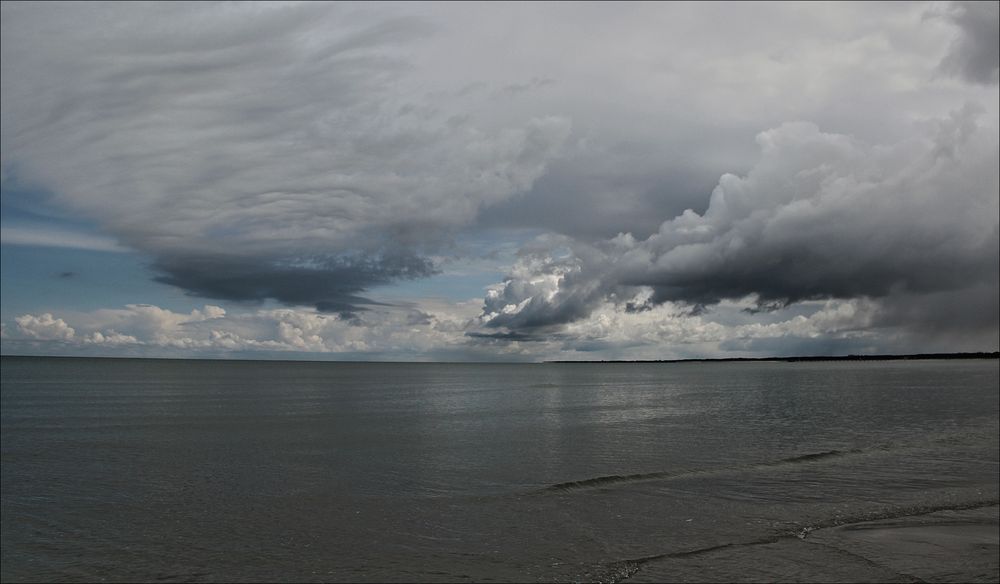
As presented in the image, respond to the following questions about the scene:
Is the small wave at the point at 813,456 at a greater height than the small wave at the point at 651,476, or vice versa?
the small wave at the point at 651,476

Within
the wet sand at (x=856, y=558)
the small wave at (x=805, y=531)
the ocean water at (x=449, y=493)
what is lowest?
the ocean water at (x=449, y=493)

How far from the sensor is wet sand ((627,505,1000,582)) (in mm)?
17391

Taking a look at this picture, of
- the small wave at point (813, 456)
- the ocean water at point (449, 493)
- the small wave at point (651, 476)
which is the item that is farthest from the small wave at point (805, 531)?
the small wave at point (813, 456)

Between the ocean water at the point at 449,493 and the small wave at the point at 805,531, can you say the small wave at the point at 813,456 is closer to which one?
the ocean water at the point at 449,493

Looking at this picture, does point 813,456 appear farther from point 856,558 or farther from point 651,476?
point 856,558

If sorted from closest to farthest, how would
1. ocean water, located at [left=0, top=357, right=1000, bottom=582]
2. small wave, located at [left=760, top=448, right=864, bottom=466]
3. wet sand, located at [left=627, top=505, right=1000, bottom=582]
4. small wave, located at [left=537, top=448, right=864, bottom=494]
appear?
wet sand, located at [left=627, top=505, right=1000, bottom=582] → ocean water, located at [left=0, top=357, right=1000, bottom=582] → small wave, located at [left=537, top=448, right=864, bottom=494] → small wave, located at [left=760, top=448, right=864, bottom=466]

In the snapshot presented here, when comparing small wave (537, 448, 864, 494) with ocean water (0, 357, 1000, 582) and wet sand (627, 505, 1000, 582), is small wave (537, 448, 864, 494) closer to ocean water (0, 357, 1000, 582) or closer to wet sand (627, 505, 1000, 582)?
ocean water (0, 357, 1000, 582)

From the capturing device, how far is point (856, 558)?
61.7ft

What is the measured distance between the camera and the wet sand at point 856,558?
57.1ft

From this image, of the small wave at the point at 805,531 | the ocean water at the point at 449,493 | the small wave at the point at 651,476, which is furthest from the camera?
the small wave at the point at 651,476

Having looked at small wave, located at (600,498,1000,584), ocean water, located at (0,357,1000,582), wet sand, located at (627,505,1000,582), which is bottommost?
ocean water, located at (0,357,1000,582)

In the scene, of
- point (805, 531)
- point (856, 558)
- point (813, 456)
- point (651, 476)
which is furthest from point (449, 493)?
point (813, 456)

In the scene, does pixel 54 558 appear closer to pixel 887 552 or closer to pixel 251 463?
pixel 251 463

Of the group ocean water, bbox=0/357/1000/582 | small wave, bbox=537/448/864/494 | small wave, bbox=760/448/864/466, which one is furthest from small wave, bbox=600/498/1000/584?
small wave, bbox=760/448/864/466
